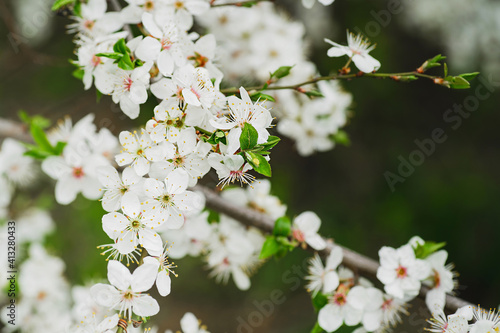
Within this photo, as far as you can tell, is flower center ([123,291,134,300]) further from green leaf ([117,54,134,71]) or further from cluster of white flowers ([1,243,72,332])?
cluster of white flowers ([1,243,72,332])

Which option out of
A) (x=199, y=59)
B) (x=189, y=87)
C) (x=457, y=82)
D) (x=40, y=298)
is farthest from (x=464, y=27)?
(x=40, y=298)

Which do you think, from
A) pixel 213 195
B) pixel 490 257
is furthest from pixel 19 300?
pixel 490 257

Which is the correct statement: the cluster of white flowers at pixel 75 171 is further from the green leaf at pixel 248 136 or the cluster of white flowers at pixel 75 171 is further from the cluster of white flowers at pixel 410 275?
the cluster of white flowers at pixel 410 275

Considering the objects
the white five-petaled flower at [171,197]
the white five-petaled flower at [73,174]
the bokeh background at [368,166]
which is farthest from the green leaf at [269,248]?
the bokeh background at [368,166]

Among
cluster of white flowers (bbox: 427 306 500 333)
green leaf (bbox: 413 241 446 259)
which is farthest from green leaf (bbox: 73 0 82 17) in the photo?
cluster of white flowers (bbox: 427 306 500 333)

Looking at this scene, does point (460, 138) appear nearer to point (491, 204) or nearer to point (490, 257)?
point (491, 204)

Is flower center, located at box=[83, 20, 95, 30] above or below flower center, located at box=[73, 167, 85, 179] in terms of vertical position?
above
